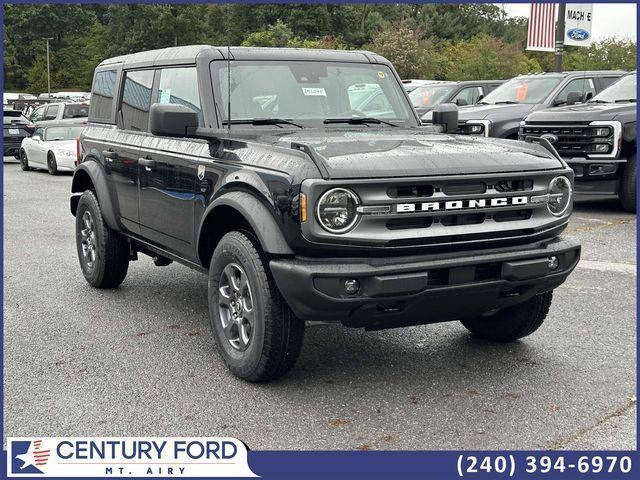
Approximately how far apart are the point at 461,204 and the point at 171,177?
2.14 metres

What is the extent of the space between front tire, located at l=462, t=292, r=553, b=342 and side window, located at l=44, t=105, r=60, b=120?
61.9ft

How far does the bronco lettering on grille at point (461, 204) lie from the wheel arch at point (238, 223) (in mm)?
647

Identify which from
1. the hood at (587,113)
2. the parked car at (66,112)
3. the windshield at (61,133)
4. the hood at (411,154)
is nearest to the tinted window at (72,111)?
the parked car at (66,112)

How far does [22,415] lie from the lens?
4238 millimetres

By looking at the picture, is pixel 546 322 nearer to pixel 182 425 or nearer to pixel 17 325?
pixel 182 425

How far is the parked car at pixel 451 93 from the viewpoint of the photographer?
1739 cm

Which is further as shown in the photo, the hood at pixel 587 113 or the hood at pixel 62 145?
the hood at pixel 62 145

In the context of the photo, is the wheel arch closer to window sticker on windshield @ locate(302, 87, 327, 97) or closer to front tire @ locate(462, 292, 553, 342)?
window sticker on windshield @ locate(302, 87, 327, 97)

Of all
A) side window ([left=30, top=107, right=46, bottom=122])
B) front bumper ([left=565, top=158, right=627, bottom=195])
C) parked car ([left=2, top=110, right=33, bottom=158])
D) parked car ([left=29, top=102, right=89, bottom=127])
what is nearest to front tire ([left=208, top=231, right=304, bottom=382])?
front bumper ([left=565, top=158, right=627, bottom=195])

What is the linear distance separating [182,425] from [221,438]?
26 centimetres

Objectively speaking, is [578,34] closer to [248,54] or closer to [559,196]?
[248,54]

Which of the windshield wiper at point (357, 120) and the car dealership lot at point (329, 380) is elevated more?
the windshield wiper at point (357, 120)

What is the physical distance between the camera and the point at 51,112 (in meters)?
22.6

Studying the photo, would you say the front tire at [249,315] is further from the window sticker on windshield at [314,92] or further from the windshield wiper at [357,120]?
the window sticker on windshield at [314,92]
